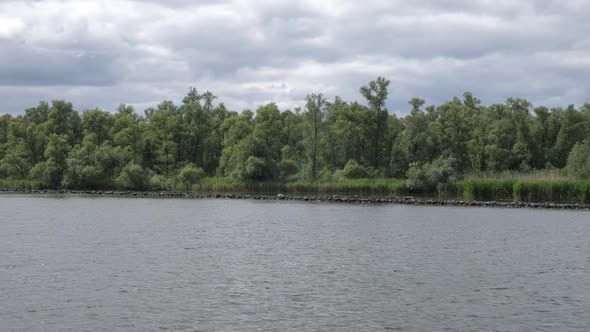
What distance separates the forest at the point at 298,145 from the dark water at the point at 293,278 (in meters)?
47.3

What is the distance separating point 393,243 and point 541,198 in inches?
1670

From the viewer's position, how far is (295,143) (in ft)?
432

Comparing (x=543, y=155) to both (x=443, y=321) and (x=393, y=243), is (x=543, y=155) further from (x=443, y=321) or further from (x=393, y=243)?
(x=443, y=321)

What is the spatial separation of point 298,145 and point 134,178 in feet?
101

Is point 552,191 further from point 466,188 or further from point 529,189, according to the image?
point 466,188

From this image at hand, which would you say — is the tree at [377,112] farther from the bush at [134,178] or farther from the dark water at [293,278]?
the dark water at [293,278]

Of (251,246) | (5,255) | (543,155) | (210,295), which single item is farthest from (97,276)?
(543,155)

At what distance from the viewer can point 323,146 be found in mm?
113375

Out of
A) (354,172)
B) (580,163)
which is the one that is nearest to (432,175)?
(354,172)

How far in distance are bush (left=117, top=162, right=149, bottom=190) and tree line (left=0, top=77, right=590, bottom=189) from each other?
18 centimetres

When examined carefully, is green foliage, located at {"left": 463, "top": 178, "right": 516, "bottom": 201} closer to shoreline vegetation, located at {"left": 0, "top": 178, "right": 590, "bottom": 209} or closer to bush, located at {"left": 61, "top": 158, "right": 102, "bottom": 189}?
shoreline vegetation, located at {"left": 0, "top": 178, "right": 590, "bottom": 209}

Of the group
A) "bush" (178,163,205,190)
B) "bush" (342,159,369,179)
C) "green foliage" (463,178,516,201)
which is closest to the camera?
"green foliage" (463,178,516,201)

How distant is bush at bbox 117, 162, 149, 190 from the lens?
113 meters

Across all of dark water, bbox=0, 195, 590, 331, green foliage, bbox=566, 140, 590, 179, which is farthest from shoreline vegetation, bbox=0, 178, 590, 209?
dark water, bbox=0, 195, 590, 331
